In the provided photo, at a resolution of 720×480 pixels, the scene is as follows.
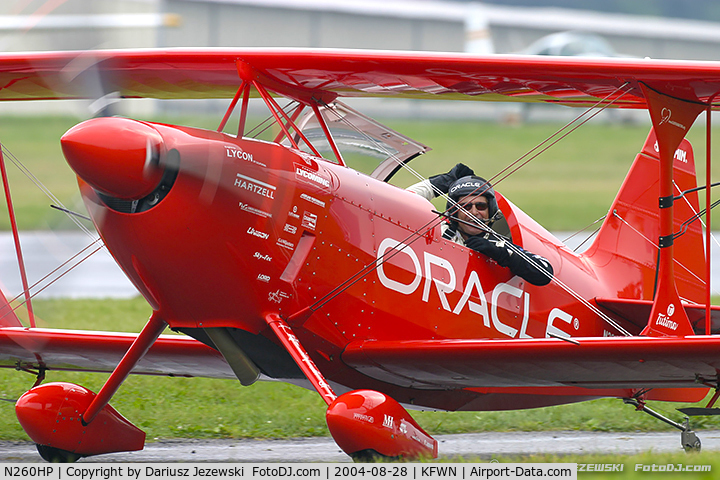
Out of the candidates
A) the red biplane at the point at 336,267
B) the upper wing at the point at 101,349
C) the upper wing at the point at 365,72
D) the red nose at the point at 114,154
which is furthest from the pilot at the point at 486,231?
the red nose at the point at 114,154

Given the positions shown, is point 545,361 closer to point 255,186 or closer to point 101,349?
point 255,186

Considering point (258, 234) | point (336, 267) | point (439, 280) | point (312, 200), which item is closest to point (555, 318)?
point (439, 280)

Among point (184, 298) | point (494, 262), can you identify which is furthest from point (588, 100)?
point (184, 298)

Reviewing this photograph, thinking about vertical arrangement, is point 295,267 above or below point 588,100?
below

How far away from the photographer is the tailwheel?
658cm

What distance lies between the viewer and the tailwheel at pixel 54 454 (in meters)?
Result: 6.58

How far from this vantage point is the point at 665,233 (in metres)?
6.43

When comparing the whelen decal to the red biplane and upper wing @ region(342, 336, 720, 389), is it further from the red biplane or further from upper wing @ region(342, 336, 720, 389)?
upper wing @ region(342, 336, 720, 389)

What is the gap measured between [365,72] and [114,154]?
2.00 metres

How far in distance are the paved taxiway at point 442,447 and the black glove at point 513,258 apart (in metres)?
1.38

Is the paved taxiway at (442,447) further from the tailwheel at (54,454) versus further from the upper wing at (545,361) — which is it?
the upper wing at (545,361)

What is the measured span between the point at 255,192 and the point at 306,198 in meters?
0.40

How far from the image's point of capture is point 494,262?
6984 millimetres

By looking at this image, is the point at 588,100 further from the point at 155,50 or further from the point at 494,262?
the point at 155,50
